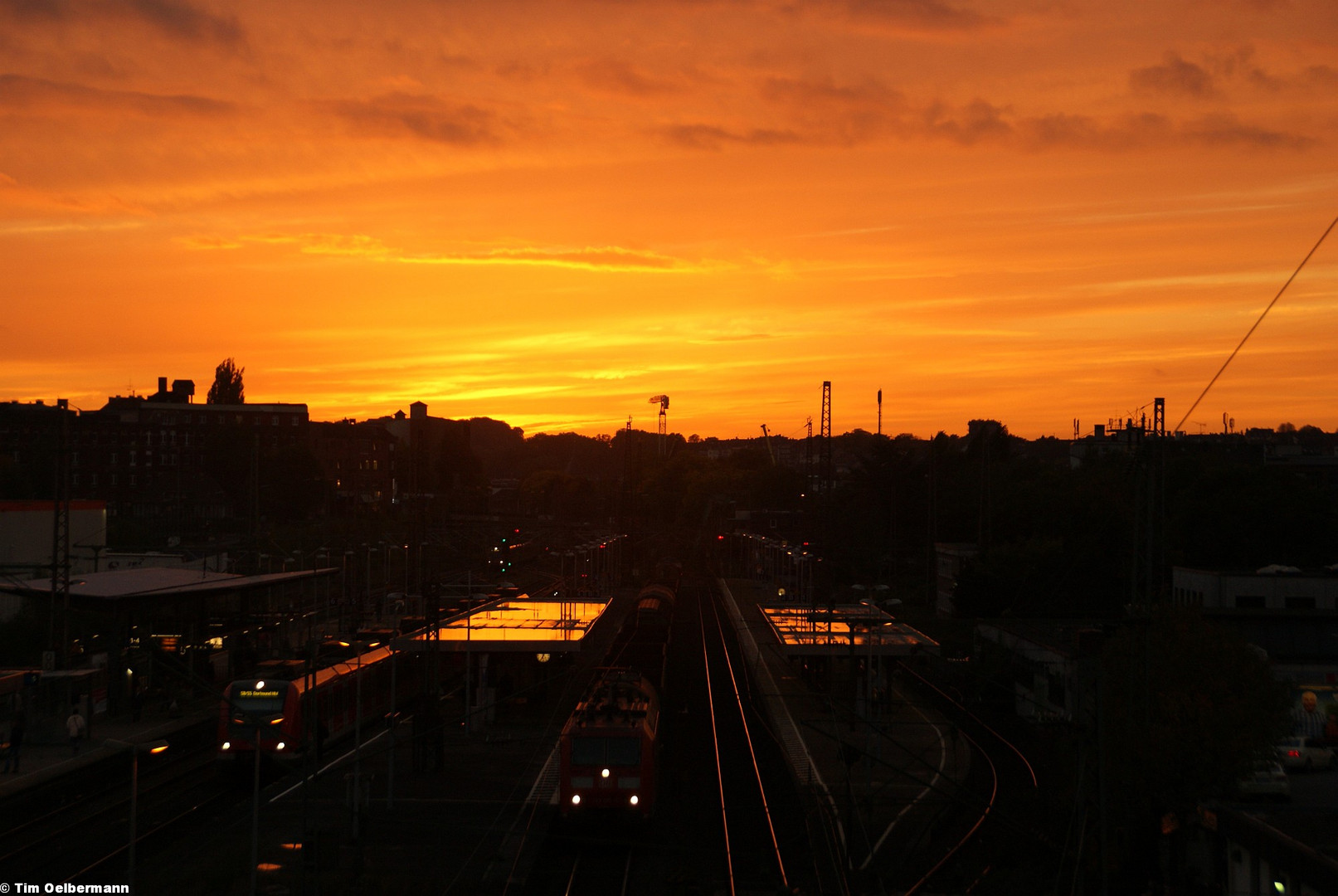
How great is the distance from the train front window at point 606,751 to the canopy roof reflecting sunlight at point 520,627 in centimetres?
644

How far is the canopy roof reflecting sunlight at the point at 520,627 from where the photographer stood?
2764 cm

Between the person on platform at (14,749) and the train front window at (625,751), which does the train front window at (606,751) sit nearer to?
the train front window at (625,751)

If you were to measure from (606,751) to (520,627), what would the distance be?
13279mm

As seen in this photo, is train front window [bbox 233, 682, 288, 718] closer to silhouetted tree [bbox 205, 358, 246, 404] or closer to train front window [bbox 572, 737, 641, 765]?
train front window [bbox 572, 737, 641, 765]

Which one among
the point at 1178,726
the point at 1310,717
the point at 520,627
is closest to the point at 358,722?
the point at 520,627

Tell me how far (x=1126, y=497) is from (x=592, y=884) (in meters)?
39.7

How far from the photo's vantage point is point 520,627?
3088cm

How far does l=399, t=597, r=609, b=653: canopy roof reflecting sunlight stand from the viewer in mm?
27641

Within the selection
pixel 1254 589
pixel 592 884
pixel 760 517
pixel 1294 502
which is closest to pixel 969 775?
pixel 592 884

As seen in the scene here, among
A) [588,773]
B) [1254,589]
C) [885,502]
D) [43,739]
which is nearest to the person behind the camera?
[588,773]

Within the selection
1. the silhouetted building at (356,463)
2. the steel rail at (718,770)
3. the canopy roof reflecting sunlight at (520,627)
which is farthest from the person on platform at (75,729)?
the silhouetted building at (356,463)

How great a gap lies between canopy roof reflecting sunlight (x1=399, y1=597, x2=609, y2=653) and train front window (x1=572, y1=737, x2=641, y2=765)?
21.1 feet

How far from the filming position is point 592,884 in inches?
621

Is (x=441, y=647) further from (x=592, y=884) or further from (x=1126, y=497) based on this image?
(x=1126, y=497)
